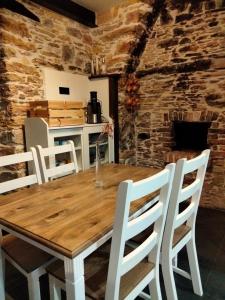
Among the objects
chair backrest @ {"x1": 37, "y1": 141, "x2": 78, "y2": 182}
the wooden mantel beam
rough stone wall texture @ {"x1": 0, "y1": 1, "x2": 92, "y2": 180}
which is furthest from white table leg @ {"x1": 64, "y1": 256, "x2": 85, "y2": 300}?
the wooden mantel beam

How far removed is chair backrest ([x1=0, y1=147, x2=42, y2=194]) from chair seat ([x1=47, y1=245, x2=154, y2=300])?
70 centimetres

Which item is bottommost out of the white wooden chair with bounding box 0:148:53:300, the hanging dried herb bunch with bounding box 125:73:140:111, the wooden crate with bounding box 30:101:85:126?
the white wooden chair with bounding box 0:148:53:300

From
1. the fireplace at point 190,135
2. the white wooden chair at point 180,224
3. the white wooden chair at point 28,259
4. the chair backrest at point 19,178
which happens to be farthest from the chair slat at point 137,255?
the fireplace at point 190,135

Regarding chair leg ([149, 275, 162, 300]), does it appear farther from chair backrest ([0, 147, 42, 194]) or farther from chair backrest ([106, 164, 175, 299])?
chair backrest ([0, 147, 42, 194])

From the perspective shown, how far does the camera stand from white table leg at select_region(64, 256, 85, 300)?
0.99 metres

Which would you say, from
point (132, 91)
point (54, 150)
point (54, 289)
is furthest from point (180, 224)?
point (132, 91)

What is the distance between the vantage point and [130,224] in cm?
105

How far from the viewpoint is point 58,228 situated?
1147 mm

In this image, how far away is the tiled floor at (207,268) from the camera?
1713 mm

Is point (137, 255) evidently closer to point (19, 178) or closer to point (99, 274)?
point (99, 274)

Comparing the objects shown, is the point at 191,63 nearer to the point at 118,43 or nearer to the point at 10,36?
the point at 118,43

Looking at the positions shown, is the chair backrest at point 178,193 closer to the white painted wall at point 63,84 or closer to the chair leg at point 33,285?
the chair leg at point 33,285

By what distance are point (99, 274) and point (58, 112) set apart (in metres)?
1.98

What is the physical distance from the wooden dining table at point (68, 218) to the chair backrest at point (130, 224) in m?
0.11
